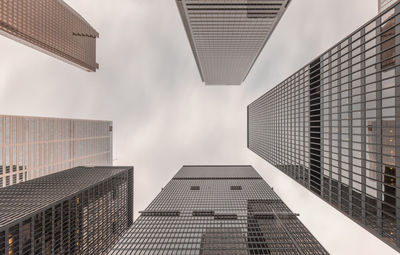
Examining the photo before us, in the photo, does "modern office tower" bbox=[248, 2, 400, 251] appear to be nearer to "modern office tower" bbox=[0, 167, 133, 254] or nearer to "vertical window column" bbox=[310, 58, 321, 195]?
"vertical window column" bbox=[310, 58, 321, 195]

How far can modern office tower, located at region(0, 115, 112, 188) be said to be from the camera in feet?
300

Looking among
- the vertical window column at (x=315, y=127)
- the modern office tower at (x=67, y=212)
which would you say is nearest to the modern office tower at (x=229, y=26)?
the vertical window column at (x=315, y=127)

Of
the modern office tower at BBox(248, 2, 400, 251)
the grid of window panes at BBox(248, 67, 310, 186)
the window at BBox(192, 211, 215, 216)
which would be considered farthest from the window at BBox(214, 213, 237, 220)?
the modern office tower at BBox(248, 2, 400, 251)

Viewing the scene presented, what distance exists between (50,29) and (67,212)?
88.7 meters

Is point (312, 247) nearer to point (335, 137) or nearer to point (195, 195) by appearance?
point (335, 137)

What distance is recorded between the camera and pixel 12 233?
182 feet

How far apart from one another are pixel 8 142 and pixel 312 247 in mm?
135585

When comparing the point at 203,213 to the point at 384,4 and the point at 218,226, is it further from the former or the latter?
the point at 384,4

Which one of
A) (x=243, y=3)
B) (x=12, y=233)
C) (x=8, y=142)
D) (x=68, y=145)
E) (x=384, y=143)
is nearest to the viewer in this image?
(x=384, y=143)

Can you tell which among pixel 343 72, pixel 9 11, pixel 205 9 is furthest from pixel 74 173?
pixel 343 72

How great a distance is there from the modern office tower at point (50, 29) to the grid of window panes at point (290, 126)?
365 ft

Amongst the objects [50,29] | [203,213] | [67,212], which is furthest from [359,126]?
[50,29]

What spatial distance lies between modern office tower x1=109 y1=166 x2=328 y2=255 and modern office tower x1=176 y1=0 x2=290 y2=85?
78.7 meters

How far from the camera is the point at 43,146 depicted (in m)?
110
